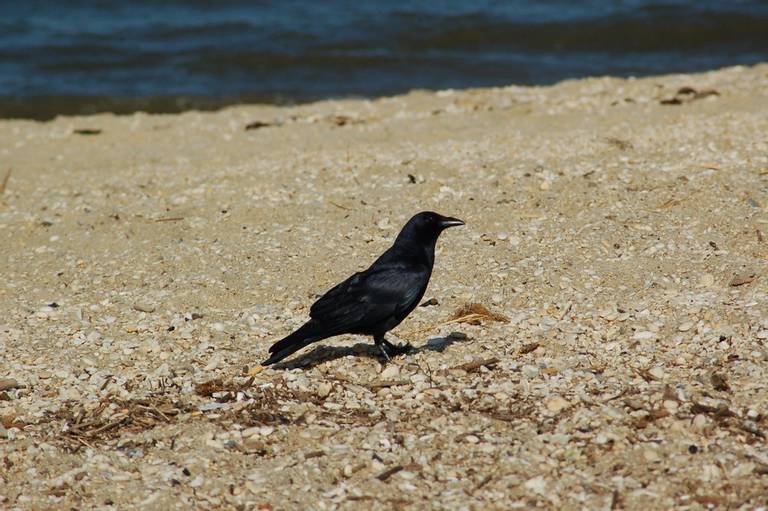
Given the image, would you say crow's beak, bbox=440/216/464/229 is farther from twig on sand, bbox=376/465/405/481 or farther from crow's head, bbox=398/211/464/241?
twig on sand, bbox=376/465/405/481

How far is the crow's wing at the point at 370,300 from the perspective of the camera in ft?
20.2

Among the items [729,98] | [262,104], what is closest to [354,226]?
[729,98]

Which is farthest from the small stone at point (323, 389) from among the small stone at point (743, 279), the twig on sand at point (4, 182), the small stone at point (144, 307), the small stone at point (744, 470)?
the twig on sand at point (4, 182)

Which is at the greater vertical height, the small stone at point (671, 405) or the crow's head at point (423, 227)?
the crow's head at point (423, 227)

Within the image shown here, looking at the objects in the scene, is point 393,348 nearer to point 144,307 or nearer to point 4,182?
point 144,307

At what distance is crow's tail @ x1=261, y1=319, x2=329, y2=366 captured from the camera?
6.05 m

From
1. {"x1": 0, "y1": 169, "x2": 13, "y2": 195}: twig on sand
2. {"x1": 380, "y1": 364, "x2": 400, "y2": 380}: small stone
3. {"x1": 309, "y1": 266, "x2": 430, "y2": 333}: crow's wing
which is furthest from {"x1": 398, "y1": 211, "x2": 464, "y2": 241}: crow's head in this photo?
{"x1": 0, "y1": 169, "x2": 13, "y2": 195}: twig on sand

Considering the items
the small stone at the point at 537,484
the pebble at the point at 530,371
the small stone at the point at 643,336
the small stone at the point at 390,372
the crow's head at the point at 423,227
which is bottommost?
the small stone at the point at 390,372

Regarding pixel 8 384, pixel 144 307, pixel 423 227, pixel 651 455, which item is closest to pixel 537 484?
pixel 651 455

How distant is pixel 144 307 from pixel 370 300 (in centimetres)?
203

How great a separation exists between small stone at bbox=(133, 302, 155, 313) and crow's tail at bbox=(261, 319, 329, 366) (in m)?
1.60

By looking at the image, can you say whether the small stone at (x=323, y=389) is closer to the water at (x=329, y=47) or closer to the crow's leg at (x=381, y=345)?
the crow's leg at (x=381, y=345)

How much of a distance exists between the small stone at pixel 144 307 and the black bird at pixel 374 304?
1.59 meters

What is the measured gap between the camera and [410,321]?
7.10 metres
